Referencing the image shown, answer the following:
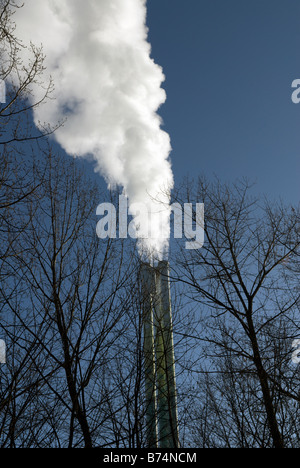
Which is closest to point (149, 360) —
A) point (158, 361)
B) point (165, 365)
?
point (158, 361)

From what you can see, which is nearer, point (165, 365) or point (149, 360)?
point (149, 360)

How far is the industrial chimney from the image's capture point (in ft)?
20.5

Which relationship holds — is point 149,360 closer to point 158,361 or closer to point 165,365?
point 158,361

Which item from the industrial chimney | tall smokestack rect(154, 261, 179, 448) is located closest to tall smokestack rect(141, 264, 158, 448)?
the industrial chimney

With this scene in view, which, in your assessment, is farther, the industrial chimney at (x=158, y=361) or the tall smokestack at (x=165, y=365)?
the tall smokestack at (x=165, y=365)

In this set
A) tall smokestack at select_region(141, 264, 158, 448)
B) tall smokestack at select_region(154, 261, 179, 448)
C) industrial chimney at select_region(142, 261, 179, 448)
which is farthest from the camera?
tall smokestack at select_region(154, 261, 179, 448)

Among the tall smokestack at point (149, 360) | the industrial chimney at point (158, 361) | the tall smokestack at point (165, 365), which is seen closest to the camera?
the tall smokestack at point (149, 360)

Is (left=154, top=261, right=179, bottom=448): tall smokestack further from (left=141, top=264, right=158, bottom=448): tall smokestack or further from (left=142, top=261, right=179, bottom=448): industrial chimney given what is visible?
(left=141, top=264, right=158, bottom=448): tall smokestack

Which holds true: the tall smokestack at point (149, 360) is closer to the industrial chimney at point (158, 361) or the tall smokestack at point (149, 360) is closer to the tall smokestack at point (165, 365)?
the industrial chimney at point (158, 361)

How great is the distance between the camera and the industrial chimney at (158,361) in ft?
20.5

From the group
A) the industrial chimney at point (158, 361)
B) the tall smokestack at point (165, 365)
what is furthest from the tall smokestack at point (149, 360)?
the tall smokestack at point (165, 365)

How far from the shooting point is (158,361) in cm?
656
